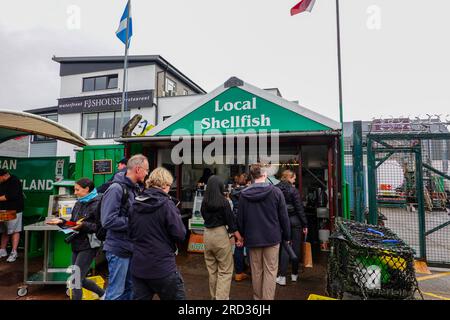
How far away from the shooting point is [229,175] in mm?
8023

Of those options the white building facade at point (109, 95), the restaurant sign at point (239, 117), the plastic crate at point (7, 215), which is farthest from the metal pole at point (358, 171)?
the white building facade at point (109, 95)

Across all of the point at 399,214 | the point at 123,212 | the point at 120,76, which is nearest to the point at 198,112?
the point at 123,212

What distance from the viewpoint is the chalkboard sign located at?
5582 millimetres

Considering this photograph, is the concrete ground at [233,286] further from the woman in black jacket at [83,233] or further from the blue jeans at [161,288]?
the blue jeans at [161,288]

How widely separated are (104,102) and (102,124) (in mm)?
1501

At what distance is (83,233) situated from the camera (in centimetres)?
315

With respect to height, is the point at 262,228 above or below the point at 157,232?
below

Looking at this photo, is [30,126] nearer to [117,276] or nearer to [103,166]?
[103,166]

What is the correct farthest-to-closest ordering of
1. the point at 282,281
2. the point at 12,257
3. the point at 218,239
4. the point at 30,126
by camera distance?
1. the point at 30,126
2. the point at 12,257
3. the point at 282,281
4. the point at 218,239

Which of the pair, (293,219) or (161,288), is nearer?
(161,288)

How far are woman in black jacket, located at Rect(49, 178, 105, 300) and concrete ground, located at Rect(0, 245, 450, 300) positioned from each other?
111 cm

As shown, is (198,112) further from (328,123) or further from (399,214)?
(399,214)

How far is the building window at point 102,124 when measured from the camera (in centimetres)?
1805

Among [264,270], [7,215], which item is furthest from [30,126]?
[264,270]
